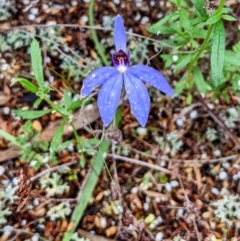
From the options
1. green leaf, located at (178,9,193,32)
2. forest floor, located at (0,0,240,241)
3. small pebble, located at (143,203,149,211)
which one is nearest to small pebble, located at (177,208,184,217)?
forest floor, located at (0,0,240,241)

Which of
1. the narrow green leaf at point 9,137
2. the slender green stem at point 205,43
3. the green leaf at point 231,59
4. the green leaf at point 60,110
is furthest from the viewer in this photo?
the narrow green leaf at point 9,137

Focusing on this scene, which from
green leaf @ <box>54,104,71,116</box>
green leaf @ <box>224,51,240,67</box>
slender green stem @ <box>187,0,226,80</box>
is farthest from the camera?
green leaf @ <box>224,51,240,67</box>

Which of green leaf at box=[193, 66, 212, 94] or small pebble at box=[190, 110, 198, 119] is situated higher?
green leaf at box=[193, 66, 212, 94]

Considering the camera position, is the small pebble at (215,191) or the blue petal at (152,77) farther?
the small pebble at (215,191)

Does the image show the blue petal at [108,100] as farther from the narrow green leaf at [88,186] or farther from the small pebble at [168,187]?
the small pebble at [168,187]

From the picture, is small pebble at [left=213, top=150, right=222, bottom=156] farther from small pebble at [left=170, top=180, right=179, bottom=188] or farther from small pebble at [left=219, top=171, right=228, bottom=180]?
small pebble at [left=170, top=180, right=179, bottom=188]

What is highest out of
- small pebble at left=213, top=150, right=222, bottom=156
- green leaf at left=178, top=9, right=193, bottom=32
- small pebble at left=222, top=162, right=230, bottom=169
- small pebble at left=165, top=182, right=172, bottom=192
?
green leaf at left=178, top=9, right=193, bottom=32

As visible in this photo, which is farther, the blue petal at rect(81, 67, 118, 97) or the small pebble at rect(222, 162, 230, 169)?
the small pebble at rect(222, 162, 230, 169)

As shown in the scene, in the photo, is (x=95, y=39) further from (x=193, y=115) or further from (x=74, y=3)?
(x=193, y=115)

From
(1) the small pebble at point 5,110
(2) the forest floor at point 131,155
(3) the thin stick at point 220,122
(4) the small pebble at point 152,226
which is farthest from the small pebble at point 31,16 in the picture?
(4) the small pebble at point 152,226
